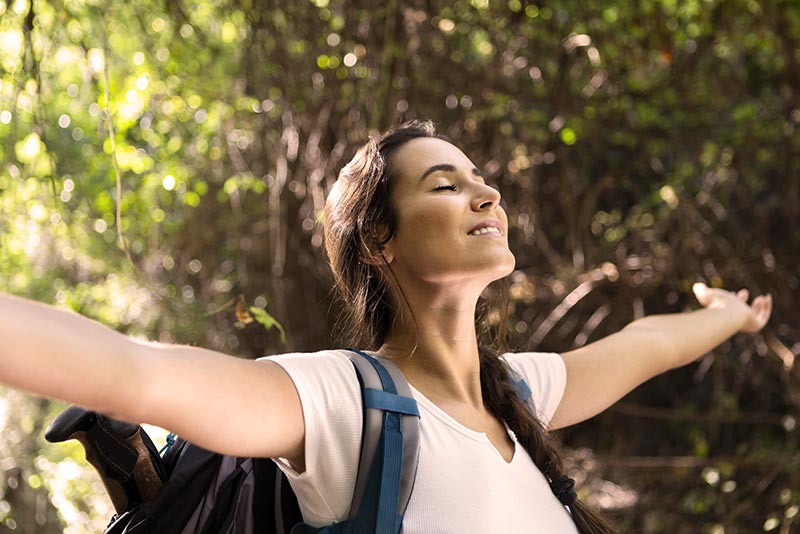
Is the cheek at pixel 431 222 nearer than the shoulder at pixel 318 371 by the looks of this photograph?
No

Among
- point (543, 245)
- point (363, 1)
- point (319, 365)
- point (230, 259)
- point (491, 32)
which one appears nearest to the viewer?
point (319, 365)

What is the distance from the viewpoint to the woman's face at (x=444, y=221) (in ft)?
5.48

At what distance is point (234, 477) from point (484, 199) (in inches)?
25.8

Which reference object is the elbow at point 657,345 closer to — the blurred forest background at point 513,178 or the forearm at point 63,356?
the forearm at point 63,356

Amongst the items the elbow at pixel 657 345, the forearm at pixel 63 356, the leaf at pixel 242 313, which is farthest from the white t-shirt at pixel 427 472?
the leaf at pixel 242 313

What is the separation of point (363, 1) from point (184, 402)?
265 centimetres

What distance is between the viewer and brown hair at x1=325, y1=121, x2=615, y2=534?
1.77 metres

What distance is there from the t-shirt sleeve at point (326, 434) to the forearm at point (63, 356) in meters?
0.35

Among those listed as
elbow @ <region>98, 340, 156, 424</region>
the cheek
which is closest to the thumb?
the cheek

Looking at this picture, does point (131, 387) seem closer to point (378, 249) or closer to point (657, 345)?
point (378, 249)

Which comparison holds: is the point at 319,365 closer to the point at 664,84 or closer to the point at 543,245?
the point at 543,245

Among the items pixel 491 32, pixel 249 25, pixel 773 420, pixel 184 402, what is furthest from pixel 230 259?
pixel 184 402

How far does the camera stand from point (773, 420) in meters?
4.20

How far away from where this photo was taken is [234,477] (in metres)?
1.57
